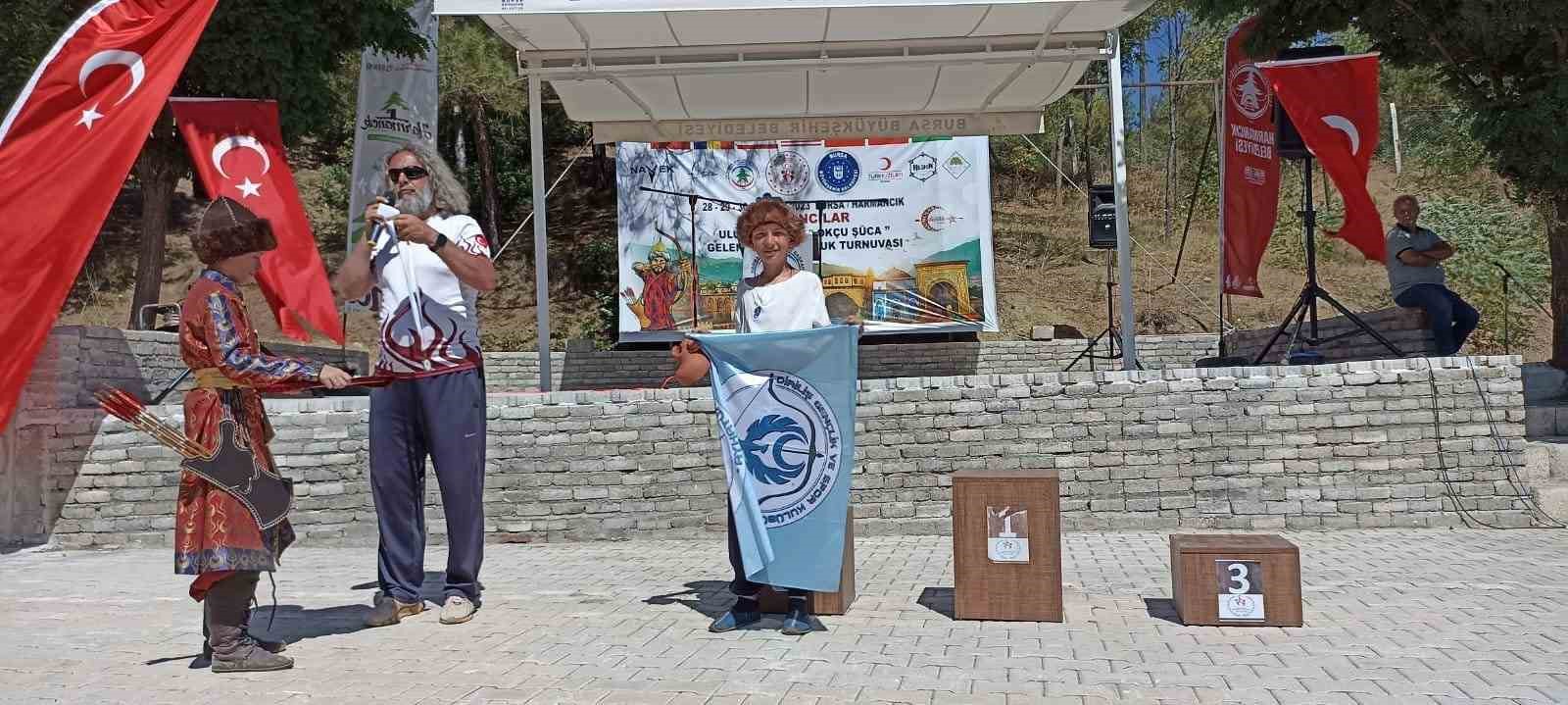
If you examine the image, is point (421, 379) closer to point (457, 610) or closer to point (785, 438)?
point (457, 610)

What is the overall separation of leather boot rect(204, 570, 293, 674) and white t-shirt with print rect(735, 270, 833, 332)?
2.02 m

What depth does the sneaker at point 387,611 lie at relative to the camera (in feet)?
16.3

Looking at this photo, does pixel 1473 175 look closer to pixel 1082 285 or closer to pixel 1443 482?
pixel 1082 285

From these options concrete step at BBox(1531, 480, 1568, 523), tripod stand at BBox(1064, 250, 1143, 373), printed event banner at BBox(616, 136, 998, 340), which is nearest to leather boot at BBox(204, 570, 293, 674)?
concrete step at BBox(1531, 480, 1568, 523)

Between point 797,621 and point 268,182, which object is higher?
point 268,182

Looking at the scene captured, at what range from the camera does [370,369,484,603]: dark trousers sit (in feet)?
16.3

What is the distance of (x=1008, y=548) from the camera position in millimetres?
5039

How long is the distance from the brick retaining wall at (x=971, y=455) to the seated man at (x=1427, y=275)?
1.92 meters

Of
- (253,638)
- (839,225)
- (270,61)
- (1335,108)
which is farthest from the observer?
(839,225)

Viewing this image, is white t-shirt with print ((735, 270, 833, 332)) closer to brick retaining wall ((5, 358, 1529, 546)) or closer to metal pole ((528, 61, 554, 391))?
brick retaining wall ((5, 358, 1529, 546))

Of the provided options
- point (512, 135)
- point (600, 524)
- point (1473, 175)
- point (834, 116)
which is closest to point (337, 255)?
point (512, 135)

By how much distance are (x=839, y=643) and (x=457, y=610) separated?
1.54 meters

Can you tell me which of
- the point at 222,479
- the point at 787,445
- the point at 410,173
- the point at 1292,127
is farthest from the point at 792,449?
the point at 1292,127

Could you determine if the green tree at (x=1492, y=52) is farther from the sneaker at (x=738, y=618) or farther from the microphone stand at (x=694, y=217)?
the sneaker at (x=738, y=618)
